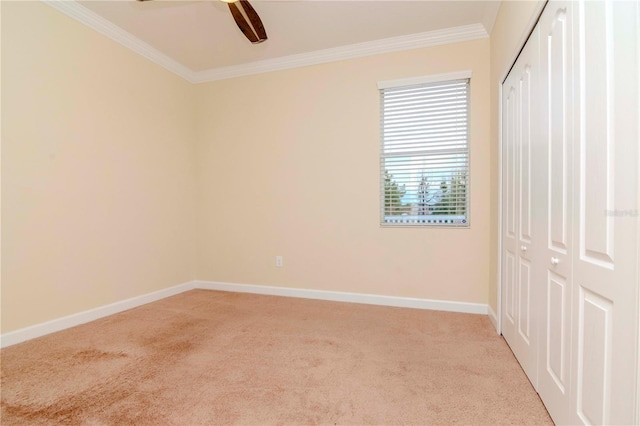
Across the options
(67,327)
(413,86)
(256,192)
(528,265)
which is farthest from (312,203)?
(67,327)

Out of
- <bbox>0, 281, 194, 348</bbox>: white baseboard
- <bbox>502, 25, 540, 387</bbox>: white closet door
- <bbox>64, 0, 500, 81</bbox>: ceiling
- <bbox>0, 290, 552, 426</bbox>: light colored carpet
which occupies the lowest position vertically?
<bbox>0, 290, 552, 426</bbox>: light colored carpet

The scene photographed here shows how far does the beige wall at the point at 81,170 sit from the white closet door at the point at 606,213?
346cm

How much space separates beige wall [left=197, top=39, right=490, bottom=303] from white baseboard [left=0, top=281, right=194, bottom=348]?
27.1 inches

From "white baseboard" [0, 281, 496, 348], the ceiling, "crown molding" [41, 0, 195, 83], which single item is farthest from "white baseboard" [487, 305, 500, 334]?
"crown molding" [41, 0, 195, 83]

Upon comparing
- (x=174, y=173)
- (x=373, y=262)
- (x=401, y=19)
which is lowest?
(x=373, y=262)

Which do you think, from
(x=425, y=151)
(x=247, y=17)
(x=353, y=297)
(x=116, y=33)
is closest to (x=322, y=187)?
(x=425, y=151)

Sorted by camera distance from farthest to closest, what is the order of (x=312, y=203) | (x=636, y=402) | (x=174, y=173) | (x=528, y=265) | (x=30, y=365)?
(x=174, y=173)
(x=312, y=203)
(x=30, y=365)
(x=528, y=265)
(x=636, y=402)

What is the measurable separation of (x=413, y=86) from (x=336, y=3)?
43.1 inches

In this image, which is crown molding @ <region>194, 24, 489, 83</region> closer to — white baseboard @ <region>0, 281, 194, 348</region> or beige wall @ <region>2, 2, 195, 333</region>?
beige wall @ <region>2, 2, 195, 333</region>

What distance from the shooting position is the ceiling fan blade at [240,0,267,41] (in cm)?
202

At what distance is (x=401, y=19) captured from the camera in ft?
9.04

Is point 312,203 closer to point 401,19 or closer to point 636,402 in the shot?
point 401,19

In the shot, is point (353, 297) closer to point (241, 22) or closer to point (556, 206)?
point (556, 206)

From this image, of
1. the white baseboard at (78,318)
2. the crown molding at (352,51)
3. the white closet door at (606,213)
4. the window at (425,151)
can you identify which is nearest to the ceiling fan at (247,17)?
the crown molding at (352,51)
